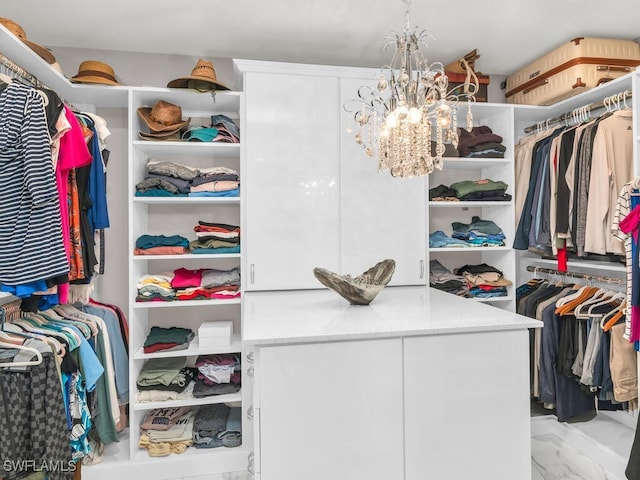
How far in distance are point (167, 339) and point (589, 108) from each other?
295 cm

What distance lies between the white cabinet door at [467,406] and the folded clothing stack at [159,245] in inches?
63.3

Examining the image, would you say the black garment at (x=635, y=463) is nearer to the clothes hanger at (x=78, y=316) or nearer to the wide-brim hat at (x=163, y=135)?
the clothes hanger at (x=78, y=316)

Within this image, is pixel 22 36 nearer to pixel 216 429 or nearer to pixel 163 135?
pixel 163 135

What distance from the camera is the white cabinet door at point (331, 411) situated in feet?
4.76

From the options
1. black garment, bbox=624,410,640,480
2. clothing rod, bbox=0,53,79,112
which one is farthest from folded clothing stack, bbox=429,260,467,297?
clothing rod, bbox=0,53,79,112

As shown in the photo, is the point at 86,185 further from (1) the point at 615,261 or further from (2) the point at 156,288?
(1) the point at 615,261

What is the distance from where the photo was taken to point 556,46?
2838 mm

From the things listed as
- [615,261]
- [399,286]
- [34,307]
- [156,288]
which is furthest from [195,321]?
[615,261]

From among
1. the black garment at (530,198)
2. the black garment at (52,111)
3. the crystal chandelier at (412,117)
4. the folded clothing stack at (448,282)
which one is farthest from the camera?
the folded clothing stack at (448,282)

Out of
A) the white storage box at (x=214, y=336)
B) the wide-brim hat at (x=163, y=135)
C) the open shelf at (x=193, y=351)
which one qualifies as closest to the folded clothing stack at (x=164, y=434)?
the open shelf at (x=193, y=351)

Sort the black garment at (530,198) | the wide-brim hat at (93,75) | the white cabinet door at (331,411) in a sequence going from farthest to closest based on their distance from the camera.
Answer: the black garment at (530,198) < the wide-brim hat at (93,75) < the white cabinet door at (331,411)

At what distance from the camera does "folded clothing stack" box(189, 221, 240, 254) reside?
104 inches

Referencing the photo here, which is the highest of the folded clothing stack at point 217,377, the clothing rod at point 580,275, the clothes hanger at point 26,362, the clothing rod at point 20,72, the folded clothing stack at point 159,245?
the clothing rod at point 20,72

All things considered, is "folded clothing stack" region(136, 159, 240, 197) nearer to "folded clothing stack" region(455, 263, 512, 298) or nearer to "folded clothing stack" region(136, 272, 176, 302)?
"folded clothing stack" region(136, 272, 176, 302)
